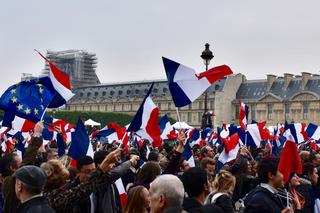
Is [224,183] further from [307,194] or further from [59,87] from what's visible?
[59,87]

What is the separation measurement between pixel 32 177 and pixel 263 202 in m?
1.95

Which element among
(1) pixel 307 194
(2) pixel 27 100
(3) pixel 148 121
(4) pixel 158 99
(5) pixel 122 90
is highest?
(5) pixel 122 90

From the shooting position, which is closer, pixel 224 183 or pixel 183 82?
pixel 224 183

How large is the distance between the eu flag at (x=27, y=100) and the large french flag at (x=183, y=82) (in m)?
1.88

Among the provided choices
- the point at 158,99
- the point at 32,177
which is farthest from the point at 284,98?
the point at 32,177

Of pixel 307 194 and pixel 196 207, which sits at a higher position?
pixel 196 207

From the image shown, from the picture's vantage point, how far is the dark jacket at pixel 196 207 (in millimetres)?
3963

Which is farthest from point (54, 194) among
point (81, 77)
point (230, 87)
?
point (81, 77)

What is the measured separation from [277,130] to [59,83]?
1324 centimetres

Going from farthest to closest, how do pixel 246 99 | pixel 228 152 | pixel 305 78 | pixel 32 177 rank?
pixel 246 99, pixel 305 78, pixel 228 152, pixel 32 177

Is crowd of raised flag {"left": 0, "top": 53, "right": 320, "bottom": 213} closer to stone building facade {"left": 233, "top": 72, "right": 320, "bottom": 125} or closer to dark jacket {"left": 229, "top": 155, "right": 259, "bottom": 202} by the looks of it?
dark jacket {"left": 229, "top": 155, "right": 259, "bottom": 202}

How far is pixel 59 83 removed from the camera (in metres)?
8.71

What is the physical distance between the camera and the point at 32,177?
393 cm

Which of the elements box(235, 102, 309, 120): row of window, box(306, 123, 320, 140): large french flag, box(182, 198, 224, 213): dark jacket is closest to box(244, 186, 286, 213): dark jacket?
box(182, 198, 224, 213): dark jacket
